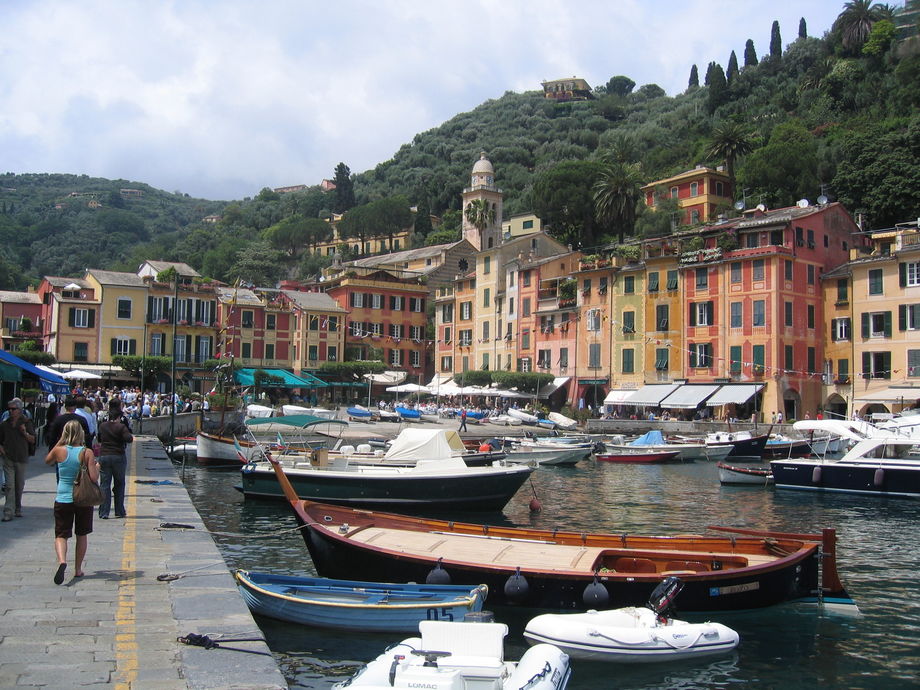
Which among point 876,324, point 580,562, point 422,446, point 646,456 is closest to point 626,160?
point 876,324

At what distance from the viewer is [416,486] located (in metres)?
24.2

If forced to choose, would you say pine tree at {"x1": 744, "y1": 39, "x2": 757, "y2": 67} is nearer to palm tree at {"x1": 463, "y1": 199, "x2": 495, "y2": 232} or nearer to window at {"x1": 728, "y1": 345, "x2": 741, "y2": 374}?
palm tree at {"x1": 463, "y1": 199, "x2": 495, "y2": 232}

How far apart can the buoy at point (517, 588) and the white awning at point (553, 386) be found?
53880 millimetres

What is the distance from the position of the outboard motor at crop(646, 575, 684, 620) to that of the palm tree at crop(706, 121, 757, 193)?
243 ft

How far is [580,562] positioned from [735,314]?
45.1 meters

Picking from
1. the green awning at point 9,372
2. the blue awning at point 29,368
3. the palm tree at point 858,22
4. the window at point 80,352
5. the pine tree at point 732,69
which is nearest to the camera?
the green awning at point 9,372

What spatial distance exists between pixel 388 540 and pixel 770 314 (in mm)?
43937

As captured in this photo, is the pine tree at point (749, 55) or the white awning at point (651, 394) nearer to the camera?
the white awning at point (651, 394)

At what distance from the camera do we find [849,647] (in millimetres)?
12562

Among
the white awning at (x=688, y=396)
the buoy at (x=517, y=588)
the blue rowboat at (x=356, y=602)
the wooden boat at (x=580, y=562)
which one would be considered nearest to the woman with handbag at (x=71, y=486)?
the blue rowboat at (x=356, y=602)

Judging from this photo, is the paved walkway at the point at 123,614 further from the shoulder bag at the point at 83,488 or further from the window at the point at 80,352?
the window at the point at 80,352

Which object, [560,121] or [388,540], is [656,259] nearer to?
[388,540]

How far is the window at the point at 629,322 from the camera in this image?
61.3 meters

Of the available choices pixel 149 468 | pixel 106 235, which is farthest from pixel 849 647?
pixel 106 235
